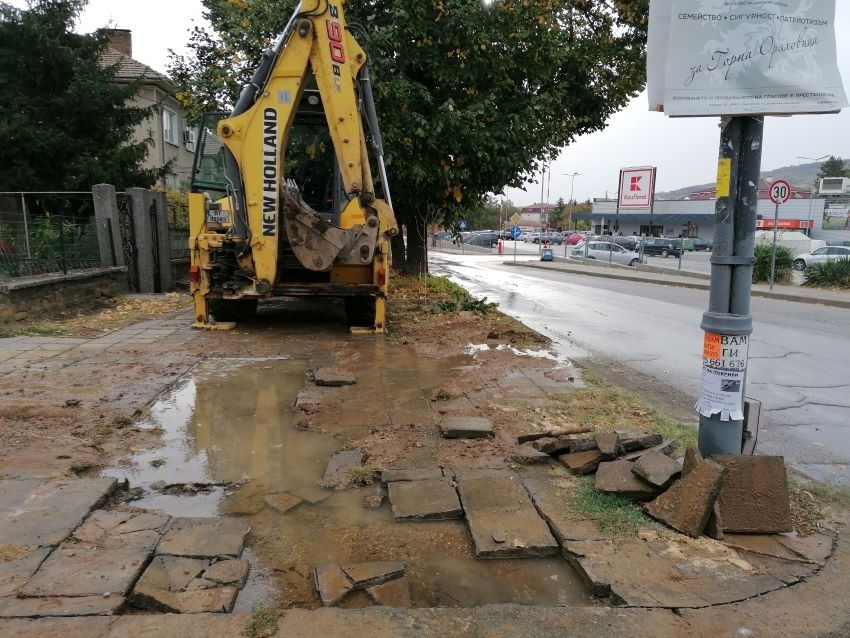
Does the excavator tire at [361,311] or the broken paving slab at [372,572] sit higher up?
the excavator tire at [361,311]

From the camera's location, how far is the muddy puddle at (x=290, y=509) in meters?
3.16

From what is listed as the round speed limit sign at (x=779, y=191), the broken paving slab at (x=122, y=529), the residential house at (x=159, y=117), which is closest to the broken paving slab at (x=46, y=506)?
the broken paving slab at (x=122, y=529)

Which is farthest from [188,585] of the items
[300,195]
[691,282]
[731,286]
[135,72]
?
[135,72]

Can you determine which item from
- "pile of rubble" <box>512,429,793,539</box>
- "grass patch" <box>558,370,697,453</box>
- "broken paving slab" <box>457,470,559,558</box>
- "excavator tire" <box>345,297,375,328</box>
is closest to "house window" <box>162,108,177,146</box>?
"excavator tire" <box>345,297,375,328</box>

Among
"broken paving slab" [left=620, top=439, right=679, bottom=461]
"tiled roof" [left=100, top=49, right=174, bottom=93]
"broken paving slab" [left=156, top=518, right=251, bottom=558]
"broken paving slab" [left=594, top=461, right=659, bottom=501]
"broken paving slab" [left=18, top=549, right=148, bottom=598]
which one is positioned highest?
"tiled roof" [left=100, top=49, right=174, bottom=93]

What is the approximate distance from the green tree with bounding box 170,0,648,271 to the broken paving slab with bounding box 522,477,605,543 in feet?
31.7

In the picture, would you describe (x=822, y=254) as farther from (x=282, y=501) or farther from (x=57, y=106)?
(x=282, y=501)

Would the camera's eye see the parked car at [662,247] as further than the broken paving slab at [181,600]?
Yes

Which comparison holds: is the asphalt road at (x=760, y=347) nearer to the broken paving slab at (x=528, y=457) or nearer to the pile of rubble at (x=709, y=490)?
the pile of rubble at (x=709, y=490)

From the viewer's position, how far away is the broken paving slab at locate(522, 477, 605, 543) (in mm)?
3547

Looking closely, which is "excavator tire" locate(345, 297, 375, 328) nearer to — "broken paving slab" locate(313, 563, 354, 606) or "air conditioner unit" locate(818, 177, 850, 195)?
"broken paving slab" locate(313, 563, 354, 606)

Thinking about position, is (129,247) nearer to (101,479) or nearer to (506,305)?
(506,305)

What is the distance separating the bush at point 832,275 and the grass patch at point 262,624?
2299 centimetres

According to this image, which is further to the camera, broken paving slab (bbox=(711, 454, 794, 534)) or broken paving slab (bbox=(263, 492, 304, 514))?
broken paving slab (bbox=(263, 492, 304, 514))
